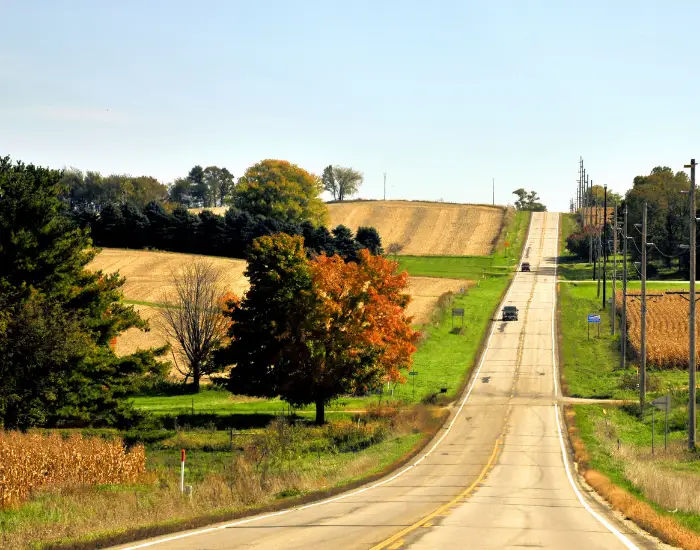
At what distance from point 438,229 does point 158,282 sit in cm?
8171

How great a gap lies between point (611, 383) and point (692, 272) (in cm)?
2755

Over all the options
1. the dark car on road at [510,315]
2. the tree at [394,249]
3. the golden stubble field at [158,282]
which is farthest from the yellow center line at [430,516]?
the tree at [394,249]

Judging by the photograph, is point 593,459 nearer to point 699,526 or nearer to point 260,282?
point 699,526

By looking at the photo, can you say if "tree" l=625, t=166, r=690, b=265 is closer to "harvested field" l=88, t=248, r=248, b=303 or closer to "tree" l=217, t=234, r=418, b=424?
"harvested field" l=88, t=248, r=248, b=303

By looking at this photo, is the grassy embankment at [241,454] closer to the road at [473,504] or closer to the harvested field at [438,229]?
the road at [473,504]

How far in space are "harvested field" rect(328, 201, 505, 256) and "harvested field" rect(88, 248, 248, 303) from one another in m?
44.8

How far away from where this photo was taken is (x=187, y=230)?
136 m

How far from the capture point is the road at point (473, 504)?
19.3m

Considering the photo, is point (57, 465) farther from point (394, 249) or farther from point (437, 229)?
point (437, 229)

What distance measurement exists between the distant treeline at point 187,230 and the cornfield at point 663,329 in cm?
4788

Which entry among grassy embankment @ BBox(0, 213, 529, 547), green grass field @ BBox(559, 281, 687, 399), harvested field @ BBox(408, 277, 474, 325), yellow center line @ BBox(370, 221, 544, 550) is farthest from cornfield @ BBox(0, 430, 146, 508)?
harvested field @ BBox(408, 277, 474, 325)

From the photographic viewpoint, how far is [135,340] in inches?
3214

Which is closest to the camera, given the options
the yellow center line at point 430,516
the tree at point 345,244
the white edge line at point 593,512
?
the yellow center line at point 430,516

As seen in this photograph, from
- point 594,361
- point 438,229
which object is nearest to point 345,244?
point 438,229
